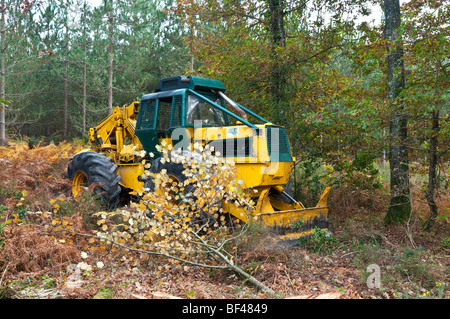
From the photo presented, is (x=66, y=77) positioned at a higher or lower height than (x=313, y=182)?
higher

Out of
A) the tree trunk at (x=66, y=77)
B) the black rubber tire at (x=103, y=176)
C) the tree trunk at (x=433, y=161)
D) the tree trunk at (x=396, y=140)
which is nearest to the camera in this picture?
the tree trunk at (x=433, y=161)

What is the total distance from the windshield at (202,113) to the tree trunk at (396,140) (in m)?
3.17

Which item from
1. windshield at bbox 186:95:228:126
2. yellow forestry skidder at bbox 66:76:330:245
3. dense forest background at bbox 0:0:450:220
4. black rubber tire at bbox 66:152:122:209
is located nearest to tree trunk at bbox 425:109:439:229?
dense forest background at bbox 0:0:450:220

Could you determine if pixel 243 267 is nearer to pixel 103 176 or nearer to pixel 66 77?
pixel 103 176

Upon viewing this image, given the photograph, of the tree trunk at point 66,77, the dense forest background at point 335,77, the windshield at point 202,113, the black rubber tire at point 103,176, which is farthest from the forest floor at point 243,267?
the tree trunk at point 66,77

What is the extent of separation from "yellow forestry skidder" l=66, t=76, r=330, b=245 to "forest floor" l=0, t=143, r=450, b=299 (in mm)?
587

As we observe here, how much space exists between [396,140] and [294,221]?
91.8 inches

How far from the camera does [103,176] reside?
761cm

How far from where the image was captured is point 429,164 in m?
6.70

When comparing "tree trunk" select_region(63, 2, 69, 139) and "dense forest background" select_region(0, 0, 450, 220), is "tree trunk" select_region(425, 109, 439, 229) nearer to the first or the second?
Answer: "dense forest background" select_region(0, 0, 450, 220)

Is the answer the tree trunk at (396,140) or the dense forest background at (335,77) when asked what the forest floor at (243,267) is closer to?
the tree trunk at (396,140)

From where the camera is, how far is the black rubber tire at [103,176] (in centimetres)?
755

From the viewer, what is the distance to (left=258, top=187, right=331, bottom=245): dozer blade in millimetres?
5898

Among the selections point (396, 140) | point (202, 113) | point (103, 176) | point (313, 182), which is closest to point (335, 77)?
point (313, 182)
